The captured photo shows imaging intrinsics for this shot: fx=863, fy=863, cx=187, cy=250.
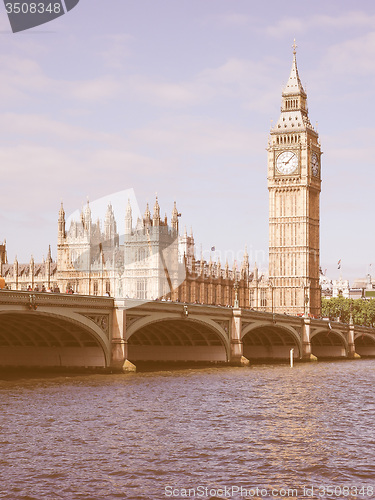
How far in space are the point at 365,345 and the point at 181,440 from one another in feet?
358

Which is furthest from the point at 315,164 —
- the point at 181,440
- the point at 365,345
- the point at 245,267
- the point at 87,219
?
the point at 181,440

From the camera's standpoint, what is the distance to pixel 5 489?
2600 centimetres

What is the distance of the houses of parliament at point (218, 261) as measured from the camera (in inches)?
5162

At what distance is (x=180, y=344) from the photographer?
286 feet

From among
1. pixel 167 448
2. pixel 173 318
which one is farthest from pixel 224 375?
pixel 167 448

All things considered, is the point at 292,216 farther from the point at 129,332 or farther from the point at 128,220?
the point at 129,332

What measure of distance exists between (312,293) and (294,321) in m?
53.8

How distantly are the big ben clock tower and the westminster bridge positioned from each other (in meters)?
45.4

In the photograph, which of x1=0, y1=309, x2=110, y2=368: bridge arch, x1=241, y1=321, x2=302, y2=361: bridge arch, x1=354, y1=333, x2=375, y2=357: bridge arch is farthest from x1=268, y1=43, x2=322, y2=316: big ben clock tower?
x1=0, y1=309, x2=110, y2=368: bridge arch

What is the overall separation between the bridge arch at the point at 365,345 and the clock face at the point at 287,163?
33.9m

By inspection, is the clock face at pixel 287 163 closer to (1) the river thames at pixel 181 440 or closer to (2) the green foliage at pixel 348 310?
(2) the green foliage at pixel 348 310

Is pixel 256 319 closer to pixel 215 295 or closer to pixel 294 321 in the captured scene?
pixel 294 321

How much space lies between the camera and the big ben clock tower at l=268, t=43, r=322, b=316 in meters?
152

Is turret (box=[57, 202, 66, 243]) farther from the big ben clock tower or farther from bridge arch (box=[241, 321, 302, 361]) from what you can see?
bridge arch (box=[241, 321, 302, 361])
